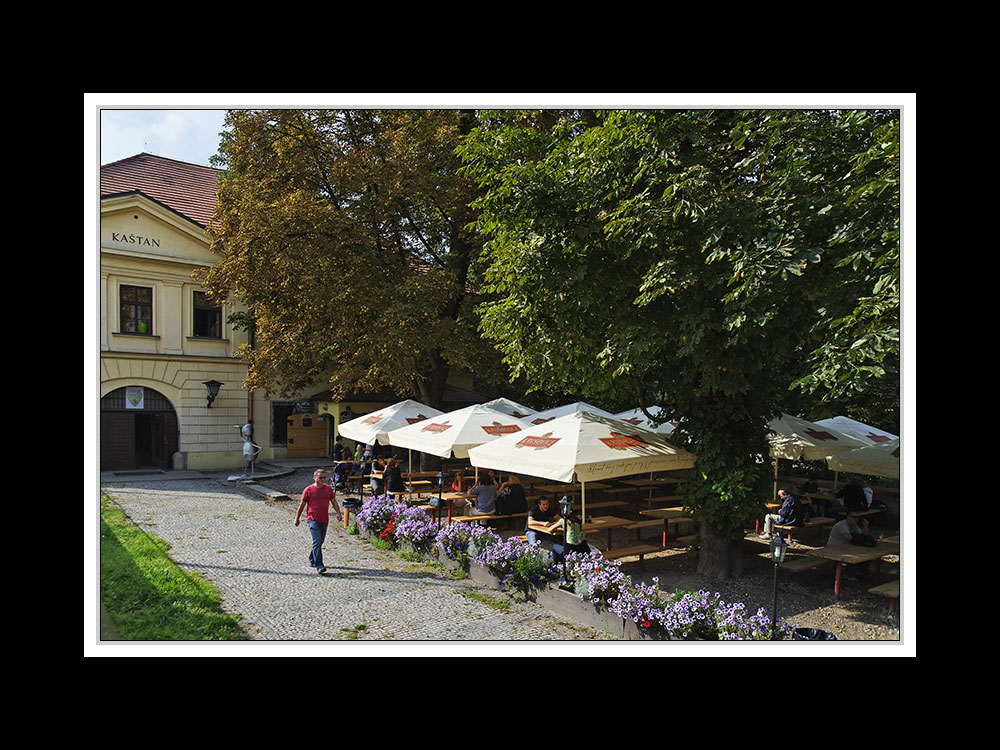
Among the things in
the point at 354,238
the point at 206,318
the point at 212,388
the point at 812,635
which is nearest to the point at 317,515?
the point at 812,635

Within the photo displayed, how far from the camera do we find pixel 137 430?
987 inches

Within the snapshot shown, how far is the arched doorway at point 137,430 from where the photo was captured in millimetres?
23734

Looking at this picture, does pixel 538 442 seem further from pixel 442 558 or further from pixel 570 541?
pixel 442 558

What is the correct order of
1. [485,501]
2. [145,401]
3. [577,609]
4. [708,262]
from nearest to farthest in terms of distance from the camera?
[708,262] → [577,609] → [485,501] → [145,401]

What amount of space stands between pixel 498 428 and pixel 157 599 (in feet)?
24.9

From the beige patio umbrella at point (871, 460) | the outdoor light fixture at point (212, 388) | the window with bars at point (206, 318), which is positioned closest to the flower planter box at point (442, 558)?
the beige patio umbrella at point (871, 460)

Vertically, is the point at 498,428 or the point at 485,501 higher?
the point at 498,428

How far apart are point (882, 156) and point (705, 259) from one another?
84.3 inches

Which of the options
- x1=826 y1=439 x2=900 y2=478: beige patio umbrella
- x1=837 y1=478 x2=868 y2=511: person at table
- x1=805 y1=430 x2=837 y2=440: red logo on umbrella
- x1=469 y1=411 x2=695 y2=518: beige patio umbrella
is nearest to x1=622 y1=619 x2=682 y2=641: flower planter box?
x1=469 y1=411 x2=695 y2=518: beige patio umbrella

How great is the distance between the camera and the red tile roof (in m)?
23.9

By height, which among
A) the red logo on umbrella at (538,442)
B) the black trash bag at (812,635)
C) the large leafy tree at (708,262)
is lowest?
the black trash bag at (812,635)

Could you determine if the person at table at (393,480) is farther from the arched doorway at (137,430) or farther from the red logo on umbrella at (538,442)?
the arched doorway at (137,430)

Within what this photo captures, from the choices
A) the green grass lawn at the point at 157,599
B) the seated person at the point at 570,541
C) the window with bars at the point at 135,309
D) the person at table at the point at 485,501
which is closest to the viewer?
the green grass lawn at the point at 157,599

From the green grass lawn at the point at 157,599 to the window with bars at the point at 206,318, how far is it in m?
14.9
